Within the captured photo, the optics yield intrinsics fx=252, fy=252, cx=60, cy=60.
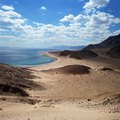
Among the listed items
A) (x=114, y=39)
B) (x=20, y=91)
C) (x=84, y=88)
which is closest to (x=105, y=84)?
(x=84, y=88)

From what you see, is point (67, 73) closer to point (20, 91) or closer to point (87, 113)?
point (20, 91)

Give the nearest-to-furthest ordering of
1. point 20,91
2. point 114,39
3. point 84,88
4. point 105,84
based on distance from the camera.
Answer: point 20,91 → point 84,88 → point 105,84 → point 114,39

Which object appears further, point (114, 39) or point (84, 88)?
point (114, 39)

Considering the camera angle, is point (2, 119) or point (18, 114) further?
point (18, 114)

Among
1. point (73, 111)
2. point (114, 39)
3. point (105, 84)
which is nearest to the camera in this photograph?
point (73, 111)

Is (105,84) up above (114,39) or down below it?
below

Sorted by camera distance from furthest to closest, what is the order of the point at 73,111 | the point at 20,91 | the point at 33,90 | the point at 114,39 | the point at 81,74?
the point at 114,39 < the point at 81,74 < the point at 33,90 < the point at 20,91 < the point at 73,111

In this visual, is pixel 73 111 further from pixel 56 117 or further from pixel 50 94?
pixel 50 94

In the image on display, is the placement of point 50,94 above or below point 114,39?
below

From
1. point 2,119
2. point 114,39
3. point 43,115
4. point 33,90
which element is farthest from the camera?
point 114,39

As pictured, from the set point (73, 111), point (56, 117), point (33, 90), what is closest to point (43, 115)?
point (56, 117)
